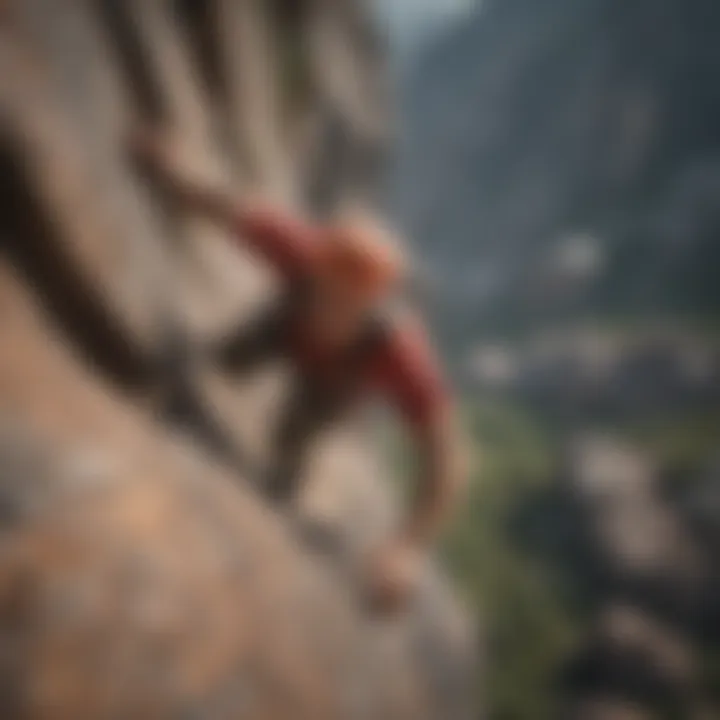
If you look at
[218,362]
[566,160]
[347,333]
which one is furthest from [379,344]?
[566,160]

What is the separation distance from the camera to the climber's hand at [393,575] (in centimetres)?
205

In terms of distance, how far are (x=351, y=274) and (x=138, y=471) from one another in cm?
61

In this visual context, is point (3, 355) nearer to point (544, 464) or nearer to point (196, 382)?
point (196, 382)

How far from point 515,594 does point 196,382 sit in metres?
4.52

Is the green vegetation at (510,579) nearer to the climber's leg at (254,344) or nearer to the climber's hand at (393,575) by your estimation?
the climber's hand at (393,575)

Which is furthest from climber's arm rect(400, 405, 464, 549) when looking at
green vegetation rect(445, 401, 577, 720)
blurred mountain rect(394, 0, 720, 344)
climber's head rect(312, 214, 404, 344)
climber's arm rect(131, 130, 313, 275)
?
blurred mountain rect(394, 0, 720, 344)

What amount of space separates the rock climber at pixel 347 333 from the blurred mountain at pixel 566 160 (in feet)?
20.4

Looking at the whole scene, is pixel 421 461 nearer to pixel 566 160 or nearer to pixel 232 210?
pixel 232 210

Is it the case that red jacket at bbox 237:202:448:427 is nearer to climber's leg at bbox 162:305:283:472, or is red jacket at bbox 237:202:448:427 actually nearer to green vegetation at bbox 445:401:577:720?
climber's leg at bbox 162:305:283:472

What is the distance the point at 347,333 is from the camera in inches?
83.2

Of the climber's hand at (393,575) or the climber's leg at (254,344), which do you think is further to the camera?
the climber's leg at (254,344)

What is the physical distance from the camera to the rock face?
1.37 m

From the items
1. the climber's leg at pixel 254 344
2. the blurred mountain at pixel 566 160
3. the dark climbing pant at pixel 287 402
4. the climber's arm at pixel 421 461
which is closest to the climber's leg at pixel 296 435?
the dark climbing pant at pixel 287 402

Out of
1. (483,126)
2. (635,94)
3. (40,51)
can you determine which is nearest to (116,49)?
(40,51)
